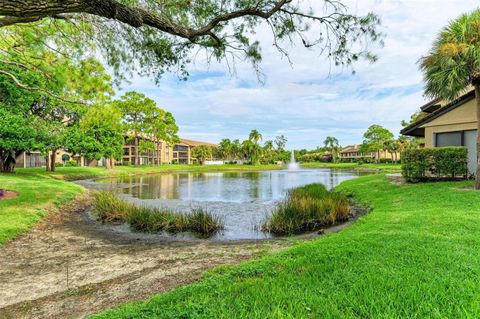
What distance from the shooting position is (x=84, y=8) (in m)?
3.97

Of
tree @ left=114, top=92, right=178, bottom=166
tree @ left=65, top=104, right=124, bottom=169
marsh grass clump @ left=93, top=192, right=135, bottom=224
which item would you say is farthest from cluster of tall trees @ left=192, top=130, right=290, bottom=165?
marsh grass clump @ left=93, top=192, right=135, bottom=224

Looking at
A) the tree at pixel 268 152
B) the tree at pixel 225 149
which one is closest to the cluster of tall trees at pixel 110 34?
the tree at pixel 225 149

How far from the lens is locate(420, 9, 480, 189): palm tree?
10782 millimetres

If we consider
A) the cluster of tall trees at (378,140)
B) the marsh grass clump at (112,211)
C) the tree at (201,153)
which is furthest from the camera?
the tree at (201,153)

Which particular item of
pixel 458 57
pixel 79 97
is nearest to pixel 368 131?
pixel 458 57

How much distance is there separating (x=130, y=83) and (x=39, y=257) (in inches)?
188

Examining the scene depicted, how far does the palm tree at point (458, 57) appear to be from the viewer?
35.4ft

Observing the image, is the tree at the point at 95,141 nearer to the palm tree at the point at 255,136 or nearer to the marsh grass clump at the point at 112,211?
the marsh grass clump at the point at 112,211

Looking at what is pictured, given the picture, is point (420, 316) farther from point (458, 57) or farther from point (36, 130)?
point (36, 130)

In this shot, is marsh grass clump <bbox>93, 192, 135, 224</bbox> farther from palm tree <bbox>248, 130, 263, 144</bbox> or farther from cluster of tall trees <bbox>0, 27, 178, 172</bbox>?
palm tree <bbox>248, 130, 263, 144</bbox>

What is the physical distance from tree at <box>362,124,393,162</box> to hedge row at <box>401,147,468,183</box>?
6147 centimetres

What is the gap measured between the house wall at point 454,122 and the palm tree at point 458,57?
3.03m

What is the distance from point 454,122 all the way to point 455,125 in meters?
0.17

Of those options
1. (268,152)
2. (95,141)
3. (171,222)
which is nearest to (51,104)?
(95,141)
